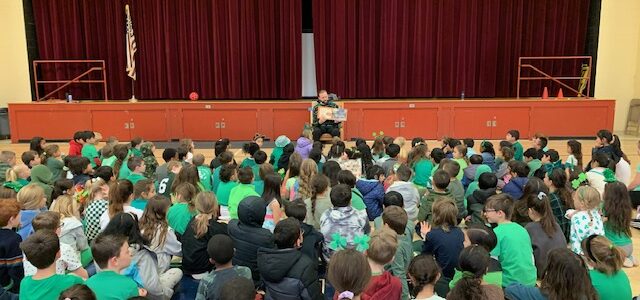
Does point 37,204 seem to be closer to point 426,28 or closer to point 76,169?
point 76,169

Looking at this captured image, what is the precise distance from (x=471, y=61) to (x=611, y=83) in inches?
162

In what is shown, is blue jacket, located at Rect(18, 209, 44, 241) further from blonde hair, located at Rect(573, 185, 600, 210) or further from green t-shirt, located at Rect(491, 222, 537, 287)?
blonde hair, located at Rect(573, 185, 600, 210)

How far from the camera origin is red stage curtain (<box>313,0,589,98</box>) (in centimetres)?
1526

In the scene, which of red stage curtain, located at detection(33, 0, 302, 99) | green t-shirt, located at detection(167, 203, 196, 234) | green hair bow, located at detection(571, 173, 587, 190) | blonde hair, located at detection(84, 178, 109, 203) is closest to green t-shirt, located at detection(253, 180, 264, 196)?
green t-shirt, located at detection(167, 203, 196, 234)

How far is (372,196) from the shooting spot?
609 centimetres

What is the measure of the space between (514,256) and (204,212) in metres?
2.48

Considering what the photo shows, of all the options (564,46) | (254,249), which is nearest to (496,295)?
(254,249)

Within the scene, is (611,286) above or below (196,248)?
above

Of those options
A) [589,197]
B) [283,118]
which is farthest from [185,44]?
[589,197]

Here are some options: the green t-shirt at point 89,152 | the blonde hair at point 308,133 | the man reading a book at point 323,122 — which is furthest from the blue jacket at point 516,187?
the man reading a book at point 323,122

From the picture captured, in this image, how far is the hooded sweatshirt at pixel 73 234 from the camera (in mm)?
4379

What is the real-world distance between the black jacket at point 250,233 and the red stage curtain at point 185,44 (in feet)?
38.8

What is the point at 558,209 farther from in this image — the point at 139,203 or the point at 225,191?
the point at 139,203

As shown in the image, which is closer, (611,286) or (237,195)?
(611,286)
